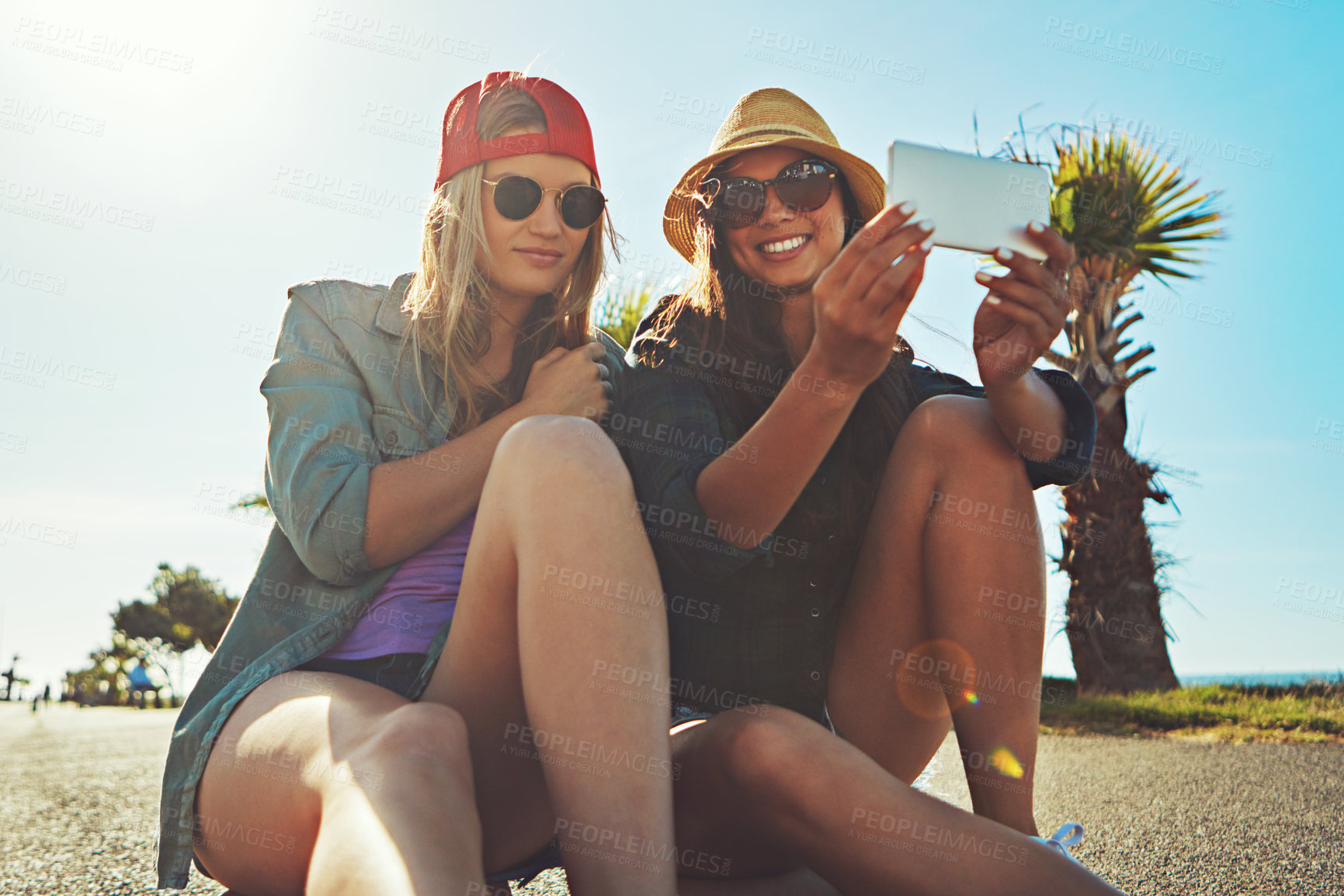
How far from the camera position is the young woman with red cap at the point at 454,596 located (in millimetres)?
1213

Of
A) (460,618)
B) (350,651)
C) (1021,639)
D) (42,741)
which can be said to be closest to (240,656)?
(350,651)

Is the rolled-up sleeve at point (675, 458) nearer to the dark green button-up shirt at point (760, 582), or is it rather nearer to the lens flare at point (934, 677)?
the dark green button-up shirt at point (760, 582)

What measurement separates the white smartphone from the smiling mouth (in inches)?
26.0

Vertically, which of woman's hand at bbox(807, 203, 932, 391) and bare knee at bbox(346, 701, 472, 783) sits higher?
woman's hand at bbox(807, 203, 932, 391)

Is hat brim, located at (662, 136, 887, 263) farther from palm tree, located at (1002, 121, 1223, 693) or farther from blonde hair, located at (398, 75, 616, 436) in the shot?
palm tree, located at (1002, 121, 1223, 693)

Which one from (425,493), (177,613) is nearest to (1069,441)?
(425,493)

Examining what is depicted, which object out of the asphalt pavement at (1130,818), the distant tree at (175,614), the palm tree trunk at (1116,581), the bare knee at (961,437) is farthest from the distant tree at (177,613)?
the bare knee at (961,437)

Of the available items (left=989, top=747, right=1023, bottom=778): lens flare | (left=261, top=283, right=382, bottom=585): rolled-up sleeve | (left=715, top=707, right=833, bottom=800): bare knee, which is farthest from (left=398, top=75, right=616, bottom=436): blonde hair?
(left=989, top=747, right=1023, bottom=778): lens flare

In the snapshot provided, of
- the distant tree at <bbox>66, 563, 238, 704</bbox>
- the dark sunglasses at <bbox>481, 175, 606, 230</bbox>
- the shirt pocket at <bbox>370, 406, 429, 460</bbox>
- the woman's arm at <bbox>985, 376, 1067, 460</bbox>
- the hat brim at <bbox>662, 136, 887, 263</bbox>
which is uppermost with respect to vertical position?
the hat brim at <bbox>662, 136, 887, 263</bbox>

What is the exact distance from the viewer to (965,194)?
154cm

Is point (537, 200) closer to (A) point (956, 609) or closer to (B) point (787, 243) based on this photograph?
(B) point (787, 243)

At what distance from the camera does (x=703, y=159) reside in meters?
2.31

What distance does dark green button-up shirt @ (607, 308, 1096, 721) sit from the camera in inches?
71.2

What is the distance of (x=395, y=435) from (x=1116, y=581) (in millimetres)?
7814
